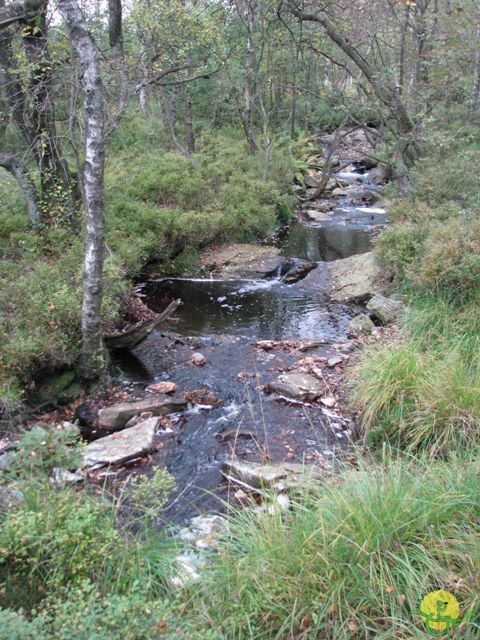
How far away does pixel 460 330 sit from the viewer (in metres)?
6.29

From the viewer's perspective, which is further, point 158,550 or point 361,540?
point 158,550

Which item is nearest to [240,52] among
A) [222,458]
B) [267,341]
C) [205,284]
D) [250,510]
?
[205,284]

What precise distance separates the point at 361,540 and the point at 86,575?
5.32ft

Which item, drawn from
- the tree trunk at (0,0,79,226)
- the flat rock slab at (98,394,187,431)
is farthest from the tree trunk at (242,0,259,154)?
the flat rock slab at (98,394,187,431)

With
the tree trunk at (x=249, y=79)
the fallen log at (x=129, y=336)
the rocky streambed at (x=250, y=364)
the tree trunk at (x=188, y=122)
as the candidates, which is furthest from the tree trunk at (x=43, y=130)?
the tree trunk at (x=188, y=122)

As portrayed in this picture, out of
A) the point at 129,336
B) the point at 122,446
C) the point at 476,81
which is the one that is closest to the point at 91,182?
the point at 129,336

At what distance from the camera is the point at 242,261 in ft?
40.7

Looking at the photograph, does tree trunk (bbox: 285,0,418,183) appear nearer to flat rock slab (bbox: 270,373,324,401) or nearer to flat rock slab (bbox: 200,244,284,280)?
flat rock slab (bbox: 200,244,284,280)

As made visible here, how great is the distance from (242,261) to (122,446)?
310 inches

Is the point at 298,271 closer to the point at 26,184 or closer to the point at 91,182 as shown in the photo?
the point at 26,184

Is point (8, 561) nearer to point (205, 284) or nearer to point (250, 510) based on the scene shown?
point (250, 510)

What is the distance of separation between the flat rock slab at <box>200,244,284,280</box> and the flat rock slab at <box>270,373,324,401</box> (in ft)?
18.1

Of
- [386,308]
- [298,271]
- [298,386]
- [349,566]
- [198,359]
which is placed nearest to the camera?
[349,566]

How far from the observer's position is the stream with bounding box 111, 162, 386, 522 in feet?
16.9
